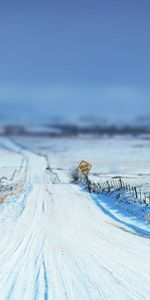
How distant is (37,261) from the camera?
A: 11.4 meters

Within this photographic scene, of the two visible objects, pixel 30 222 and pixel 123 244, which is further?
pixel 30 222

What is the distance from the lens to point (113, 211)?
2191 cm

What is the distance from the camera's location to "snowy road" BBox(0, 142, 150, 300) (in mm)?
8750

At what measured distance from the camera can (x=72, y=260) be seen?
1148cm

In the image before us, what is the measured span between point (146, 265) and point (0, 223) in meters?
Result: 9.19

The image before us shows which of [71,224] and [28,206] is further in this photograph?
[28,206]

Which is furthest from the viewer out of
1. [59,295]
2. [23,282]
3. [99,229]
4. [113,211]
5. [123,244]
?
[113,211]

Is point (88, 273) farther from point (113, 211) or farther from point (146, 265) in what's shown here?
point (113, 211)

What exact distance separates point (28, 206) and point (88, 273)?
1370 centimetres

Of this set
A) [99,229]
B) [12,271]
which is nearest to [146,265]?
[12,271]

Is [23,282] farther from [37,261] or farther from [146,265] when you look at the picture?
[146,265]

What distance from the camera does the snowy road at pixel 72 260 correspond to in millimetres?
8750

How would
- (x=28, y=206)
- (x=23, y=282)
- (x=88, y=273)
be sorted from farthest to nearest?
(x=28, y=206) < (x=88, y=273) < (x=23, y=282)

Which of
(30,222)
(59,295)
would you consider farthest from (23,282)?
(30,222)
